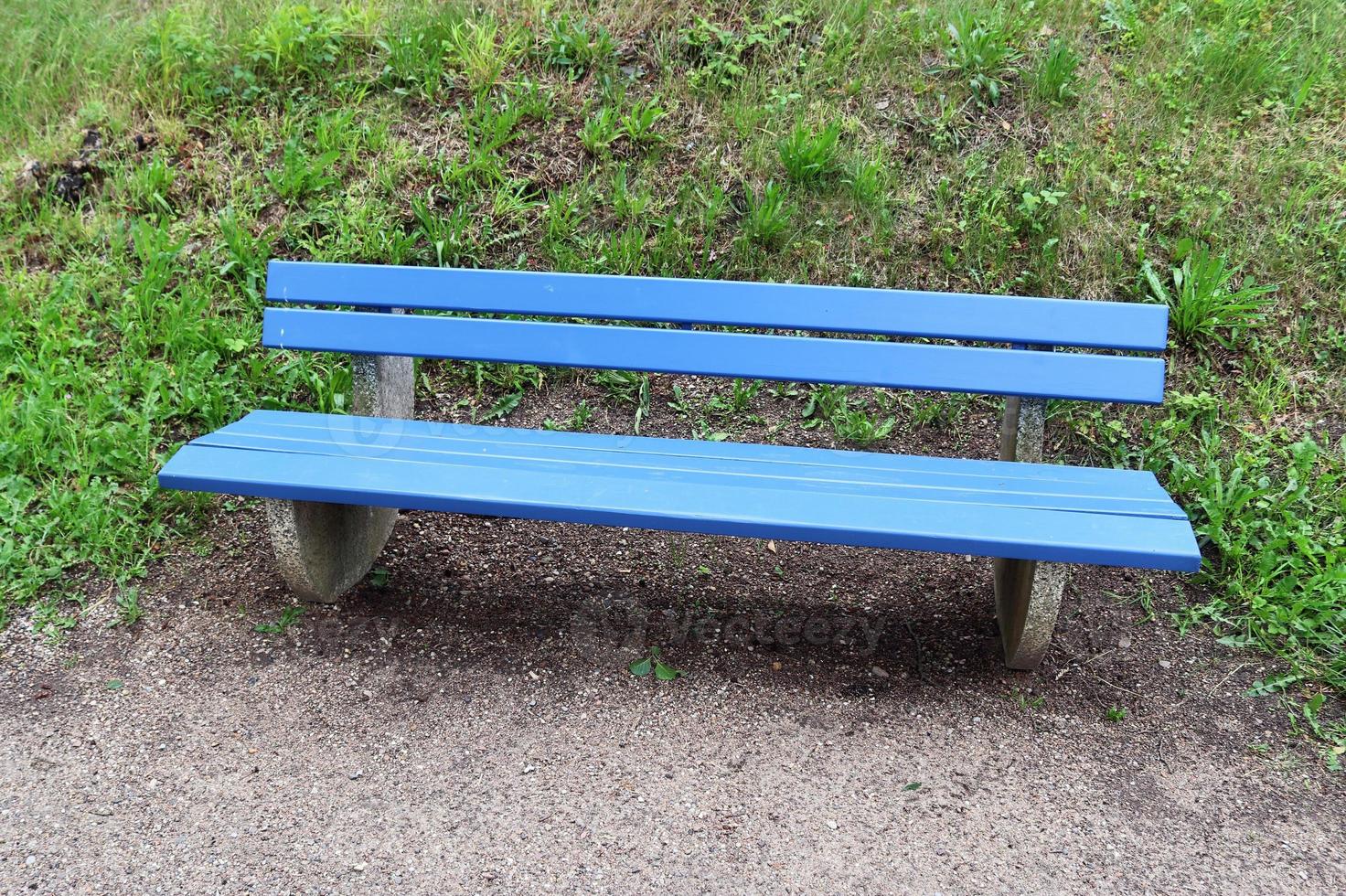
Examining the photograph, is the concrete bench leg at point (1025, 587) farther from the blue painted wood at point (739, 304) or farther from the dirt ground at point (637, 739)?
the blue painted wood at point (739, 304)

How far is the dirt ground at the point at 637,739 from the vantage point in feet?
7.12

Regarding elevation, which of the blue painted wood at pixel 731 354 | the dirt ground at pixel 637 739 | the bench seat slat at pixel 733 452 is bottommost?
the dirt ground at pixel 637 739

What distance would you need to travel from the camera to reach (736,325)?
2758 mm

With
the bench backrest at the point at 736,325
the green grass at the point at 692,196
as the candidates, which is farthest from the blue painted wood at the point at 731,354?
the green grass at the point at 692,196

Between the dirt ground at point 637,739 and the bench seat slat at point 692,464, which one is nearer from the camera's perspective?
the dirt ground at point 637,739

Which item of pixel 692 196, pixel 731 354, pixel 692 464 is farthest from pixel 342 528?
Result: pixel 692 196

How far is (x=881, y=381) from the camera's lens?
267 centimetres

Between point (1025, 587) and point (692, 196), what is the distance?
1898 mm

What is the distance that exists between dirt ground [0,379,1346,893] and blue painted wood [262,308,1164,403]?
2.15 ft

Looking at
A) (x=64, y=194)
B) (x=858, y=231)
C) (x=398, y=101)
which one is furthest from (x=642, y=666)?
(x=64, y=194)

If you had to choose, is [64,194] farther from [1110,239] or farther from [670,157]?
[1110,239]

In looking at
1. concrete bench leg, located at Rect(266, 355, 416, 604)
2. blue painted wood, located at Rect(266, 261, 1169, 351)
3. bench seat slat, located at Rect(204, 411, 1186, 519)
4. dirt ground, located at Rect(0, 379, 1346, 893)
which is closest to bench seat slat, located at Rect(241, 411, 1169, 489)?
bench seat slat, located at Rect(204, 411, 1186, 519)

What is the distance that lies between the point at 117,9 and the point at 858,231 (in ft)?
11.5

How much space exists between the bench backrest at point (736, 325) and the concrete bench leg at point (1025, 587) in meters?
0.16
